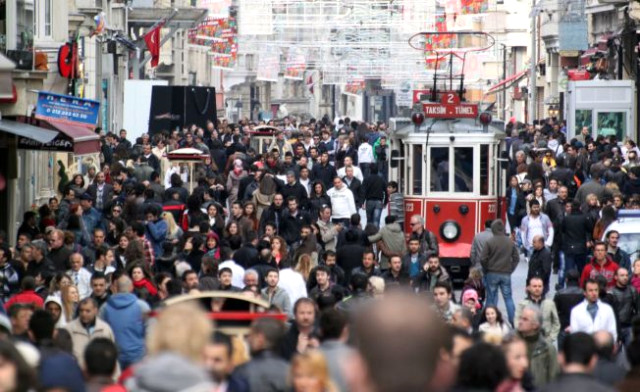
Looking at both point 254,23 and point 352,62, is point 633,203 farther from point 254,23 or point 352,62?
point 352,62

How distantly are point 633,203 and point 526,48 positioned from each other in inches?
2773

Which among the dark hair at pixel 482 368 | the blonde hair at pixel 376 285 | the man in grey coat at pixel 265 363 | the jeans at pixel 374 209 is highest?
the dark hair at pixel 482 368

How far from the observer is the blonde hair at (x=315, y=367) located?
8141 mm

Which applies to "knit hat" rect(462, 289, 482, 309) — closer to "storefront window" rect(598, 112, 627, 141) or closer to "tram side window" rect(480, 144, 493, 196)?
"tram side window" rect(480, 144, 493, 196)

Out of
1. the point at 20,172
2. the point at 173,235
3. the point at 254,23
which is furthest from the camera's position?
the point at 254,23

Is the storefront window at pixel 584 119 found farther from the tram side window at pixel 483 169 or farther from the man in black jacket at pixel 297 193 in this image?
the tram side window at pixel 483 169

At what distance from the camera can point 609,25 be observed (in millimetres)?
56188

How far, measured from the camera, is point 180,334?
704cm

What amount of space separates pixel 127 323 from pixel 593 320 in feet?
13.1

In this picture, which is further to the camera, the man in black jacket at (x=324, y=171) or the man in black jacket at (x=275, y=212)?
the man in black jacket at (x=324, y=171)

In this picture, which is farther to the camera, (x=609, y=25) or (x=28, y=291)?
(x=609, y=25)

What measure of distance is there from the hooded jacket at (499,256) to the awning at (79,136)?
5.88 m

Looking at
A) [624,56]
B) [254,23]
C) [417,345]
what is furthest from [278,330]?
[254,23]

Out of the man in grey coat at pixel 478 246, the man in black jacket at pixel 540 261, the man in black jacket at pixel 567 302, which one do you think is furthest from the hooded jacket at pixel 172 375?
the man in grey coat at pixel 478 246
